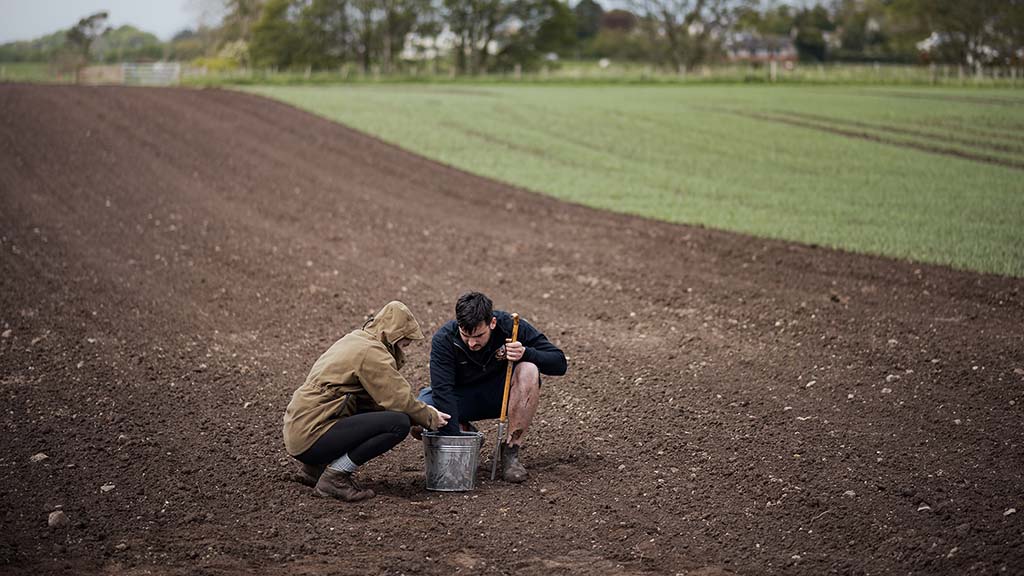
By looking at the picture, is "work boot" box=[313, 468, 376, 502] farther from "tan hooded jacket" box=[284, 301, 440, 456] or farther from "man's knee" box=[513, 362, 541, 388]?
"man's knee" box=[513, 362, 541, 388]

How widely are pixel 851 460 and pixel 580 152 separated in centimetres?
2176

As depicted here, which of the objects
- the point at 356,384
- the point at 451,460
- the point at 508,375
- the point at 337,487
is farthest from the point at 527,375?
the point at 337,487

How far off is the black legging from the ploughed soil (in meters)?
0.42

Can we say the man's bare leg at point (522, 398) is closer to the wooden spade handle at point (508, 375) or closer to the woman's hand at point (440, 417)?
the wooden spade handle at point (508, 375)

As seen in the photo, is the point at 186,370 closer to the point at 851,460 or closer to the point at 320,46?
the point at 851,460

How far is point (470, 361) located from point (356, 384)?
102cm

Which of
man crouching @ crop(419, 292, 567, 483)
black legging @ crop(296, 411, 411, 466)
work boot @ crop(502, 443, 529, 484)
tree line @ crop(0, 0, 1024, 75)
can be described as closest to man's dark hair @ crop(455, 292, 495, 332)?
man crouching @ crop(419, 292, 567, 483)

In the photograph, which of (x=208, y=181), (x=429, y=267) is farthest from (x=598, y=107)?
(x=429, y=267)

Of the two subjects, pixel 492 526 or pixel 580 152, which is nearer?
pixel 492 526

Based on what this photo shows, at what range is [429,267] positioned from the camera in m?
16.2

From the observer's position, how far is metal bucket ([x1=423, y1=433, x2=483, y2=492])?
7535 mm

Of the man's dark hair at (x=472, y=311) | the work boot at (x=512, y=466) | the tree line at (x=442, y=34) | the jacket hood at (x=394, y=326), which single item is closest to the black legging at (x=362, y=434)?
the jacket hood at (x=394, y=326)

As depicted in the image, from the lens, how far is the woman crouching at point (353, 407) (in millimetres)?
7250

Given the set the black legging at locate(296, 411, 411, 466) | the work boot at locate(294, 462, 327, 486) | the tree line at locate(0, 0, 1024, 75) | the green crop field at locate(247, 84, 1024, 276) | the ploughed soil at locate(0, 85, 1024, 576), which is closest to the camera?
the ploughed soil at locate(0, 85, 1024, 576)
